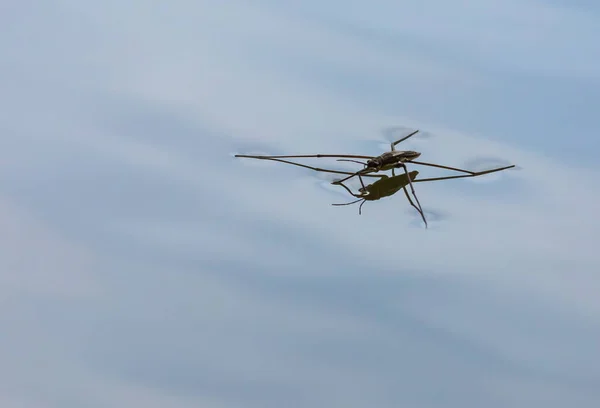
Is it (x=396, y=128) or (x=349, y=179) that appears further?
(x=396, y=128)

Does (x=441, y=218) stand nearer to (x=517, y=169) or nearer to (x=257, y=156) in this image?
(x=517, y=169)

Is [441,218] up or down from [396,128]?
down

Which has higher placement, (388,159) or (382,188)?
(388,159)

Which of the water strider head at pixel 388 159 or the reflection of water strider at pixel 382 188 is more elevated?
the water strider head at pixel 388 159

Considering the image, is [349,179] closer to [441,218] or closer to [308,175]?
[308,175]

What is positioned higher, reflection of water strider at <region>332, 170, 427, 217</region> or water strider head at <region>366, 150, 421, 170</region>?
water strider head at <region>366, 150, 421, 170</region>

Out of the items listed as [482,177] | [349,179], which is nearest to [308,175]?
[349,179]

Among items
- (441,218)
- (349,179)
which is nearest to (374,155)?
(349,179)

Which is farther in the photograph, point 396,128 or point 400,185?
point 396,128
